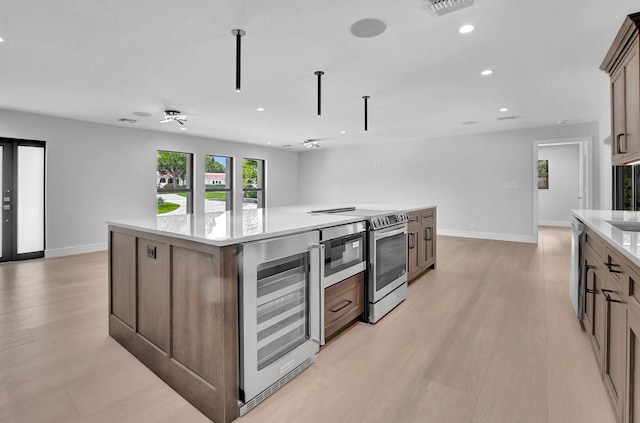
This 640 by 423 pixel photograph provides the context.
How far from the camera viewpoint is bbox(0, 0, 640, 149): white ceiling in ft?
7.38

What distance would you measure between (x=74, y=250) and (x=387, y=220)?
5.63 meters

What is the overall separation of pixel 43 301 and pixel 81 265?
1.75m

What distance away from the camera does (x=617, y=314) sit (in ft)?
4.60

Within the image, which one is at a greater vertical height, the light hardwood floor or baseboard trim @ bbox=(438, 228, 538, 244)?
baseboard trim @ bbox=(438, 228, 538, 244)

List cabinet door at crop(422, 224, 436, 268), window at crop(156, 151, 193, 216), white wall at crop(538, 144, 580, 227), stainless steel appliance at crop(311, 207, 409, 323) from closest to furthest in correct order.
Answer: stainless steel appliance at crop(311, 207, 409, 323) → cabinet door at crop(422, 224, 436, 268) → window at crop(156, 151, 193, 216) → white wall at crop(538, 144, 580, 227)

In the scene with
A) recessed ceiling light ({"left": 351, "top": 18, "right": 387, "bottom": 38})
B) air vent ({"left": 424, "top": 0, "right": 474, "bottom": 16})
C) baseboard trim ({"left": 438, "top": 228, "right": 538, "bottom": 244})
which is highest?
recessed ceiling light ({"left": 351, "top": 18, "right": 387, "bottom": 38})

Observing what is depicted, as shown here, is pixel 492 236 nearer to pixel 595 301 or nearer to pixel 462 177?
pixel 462 177

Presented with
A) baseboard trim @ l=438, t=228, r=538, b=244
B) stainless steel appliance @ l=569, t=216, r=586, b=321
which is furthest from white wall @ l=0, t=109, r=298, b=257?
stainless steel appliance @ l=569, t=216, r=586, b=321

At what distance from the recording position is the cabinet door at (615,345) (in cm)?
131

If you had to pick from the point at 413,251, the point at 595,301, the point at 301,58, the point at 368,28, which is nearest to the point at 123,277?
the point at 301,58

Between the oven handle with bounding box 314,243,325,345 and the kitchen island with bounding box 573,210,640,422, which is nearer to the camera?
the kitchen island with bounding box 573,210,640,422

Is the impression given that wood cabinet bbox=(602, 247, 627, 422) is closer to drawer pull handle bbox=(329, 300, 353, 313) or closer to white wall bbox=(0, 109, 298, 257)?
drawer pull handle bbox=(329, 300, 353, 313)

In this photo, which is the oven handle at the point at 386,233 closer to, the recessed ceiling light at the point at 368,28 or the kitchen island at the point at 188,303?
the kitchen island at the point at 188,303

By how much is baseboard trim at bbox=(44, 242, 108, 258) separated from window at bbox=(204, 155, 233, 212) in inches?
88.9
